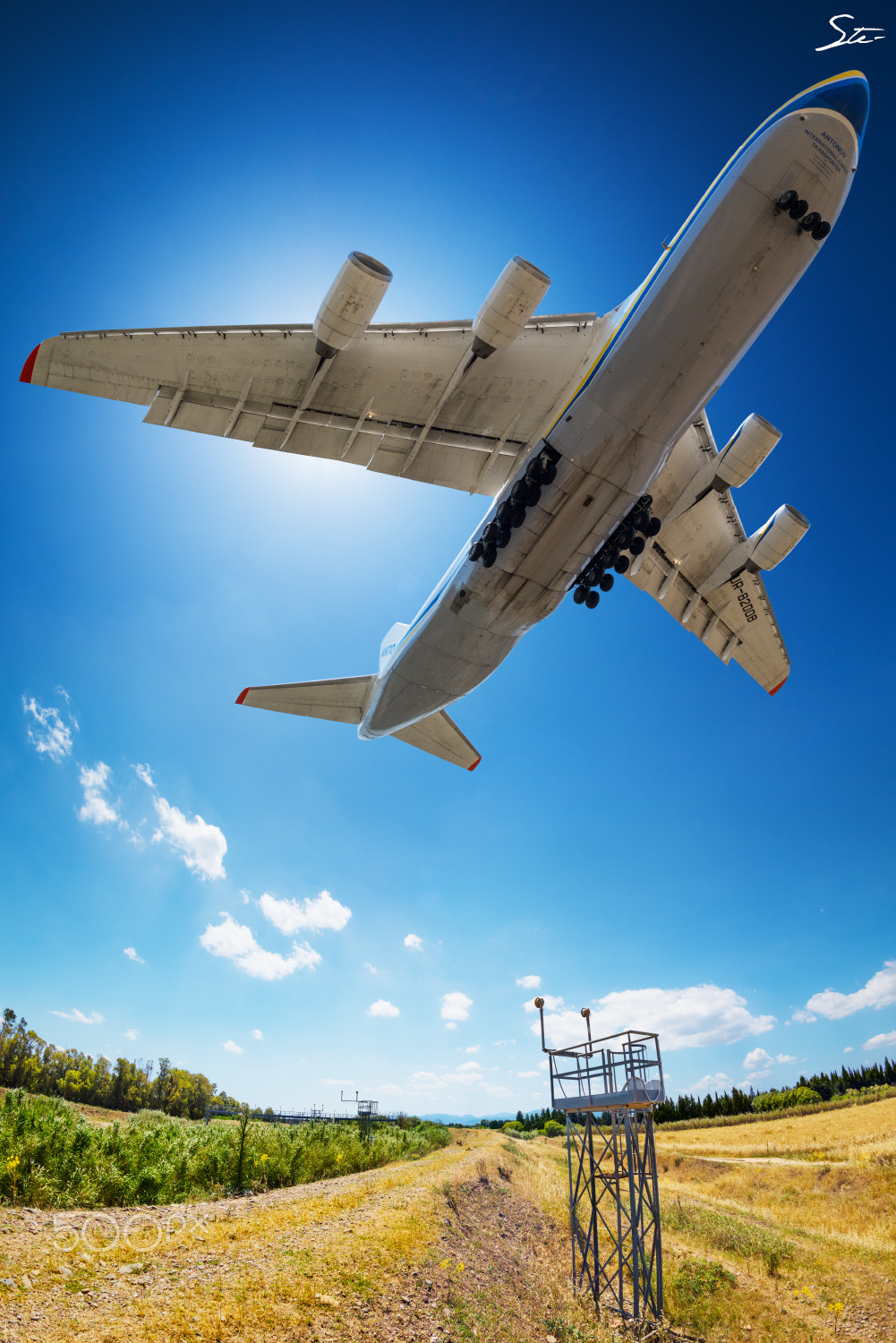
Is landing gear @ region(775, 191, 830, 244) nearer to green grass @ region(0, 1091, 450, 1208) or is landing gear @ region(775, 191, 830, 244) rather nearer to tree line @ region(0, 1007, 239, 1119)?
green grass @ region(0, 1091, 450, 1208)

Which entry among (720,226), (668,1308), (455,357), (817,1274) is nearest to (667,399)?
(720,226)

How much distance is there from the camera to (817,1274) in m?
13.0

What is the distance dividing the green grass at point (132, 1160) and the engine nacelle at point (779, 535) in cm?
1599

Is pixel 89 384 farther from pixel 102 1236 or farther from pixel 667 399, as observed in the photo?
pixel 102 1236

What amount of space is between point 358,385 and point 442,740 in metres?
9.61

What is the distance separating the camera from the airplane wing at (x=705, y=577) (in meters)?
14.2

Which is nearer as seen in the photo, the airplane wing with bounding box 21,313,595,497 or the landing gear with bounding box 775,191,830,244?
the landing gear with bounding box 775,191,830,244

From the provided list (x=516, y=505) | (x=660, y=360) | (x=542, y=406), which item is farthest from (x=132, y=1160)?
(x=542, y=406)

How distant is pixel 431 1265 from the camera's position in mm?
9672

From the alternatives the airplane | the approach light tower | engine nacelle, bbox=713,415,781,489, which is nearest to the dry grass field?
the approach light tower

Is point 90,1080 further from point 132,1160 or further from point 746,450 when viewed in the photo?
point 746,450

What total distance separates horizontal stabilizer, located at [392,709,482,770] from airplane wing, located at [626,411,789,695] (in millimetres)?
6304

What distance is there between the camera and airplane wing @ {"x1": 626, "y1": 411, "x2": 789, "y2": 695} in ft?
46.5

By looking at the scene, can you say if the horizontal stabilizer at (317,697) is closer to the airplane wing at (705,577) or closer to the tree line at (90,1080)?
the airplane wing at (705,577)
